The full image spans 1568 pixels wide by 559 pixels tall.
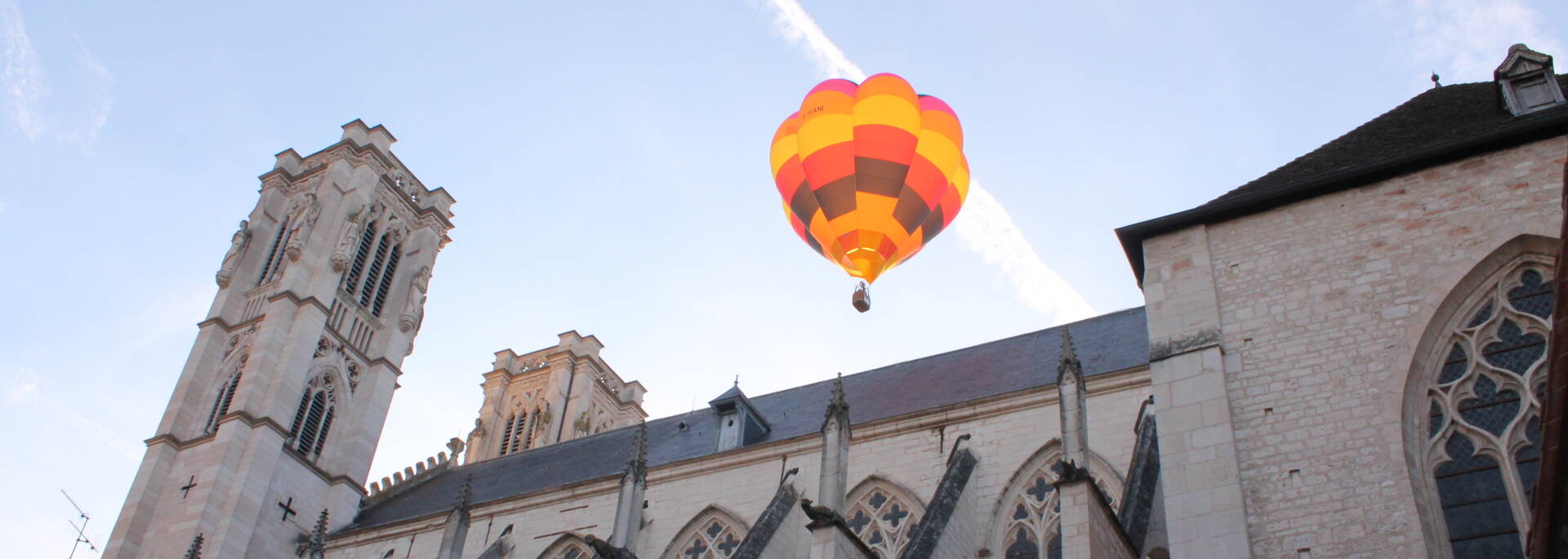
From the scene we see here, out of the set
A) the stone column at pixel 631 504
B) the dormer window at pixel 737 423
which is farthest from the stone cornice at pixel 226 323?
the stone column at pixel 631 504

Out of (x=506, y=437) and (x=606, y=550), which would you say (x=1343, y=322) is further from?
(x=506, y=437)

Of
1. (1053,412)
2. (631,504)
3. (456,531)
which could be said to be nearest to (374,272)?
(456,531)

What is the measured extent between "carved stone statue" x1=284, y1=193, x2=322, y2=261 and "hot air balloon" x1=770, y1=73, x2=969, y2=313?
11.5 meters

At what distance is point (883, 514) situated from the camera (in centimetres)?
1507

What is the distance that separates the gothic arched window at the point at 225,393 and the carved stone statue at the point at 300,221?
7.01 ft

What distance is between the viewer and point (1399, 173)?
10.0 metres

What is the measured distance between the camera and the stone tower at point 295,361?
2092cm

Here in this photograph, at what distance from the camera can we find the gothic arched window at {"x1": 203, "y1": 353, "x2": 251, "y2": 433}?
22422 millimetres

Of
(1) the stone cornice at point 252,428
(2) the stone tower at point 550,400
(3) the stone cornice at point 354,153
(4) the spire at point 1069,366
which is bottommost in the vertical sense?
(4) the spire at point 1069,366

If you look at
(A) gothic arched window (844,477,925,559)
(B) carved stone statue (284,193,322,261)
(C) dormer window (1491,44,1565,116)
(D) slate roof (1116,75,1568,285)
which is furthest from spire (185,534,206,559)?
(C) dormer window (1491,44,1565,116)

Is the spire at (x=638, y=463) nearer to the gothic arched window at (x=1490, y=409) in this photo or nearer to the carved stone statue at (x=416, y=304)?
the gothic arched window at (x=1490, y=409)

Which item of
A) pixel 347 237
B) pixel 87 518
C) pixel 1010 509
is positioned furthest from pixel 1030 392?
pixel 87 518

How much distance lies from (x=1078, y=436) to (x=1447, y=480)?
3.11m

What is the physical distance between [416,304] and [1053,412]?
1551 cm
